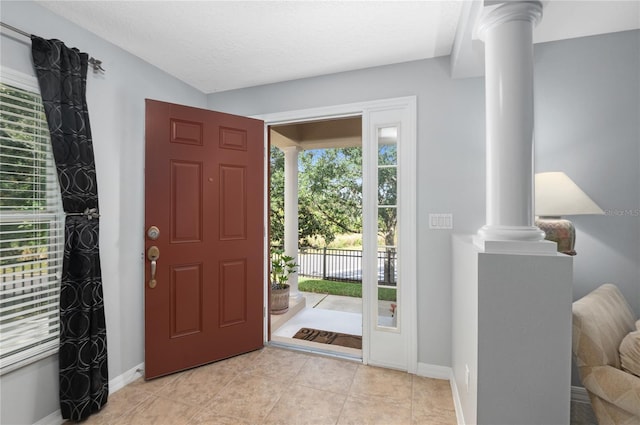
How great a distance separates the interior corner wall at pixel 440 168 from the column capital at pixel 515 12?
826mm

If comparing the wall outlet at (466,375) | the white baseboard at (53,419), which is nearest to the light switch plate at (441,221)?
the wall outlet at (466,375)

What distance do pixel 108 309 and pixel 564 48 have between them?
359 cm

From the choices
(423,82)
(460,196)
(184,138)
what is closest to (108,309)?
(184,138)

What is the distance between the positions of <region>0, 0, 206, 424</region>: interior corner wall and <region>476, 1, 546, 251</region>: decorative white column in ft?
7.71

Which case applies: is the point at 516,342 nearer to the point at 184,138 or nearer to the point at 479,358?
the point at 479,358

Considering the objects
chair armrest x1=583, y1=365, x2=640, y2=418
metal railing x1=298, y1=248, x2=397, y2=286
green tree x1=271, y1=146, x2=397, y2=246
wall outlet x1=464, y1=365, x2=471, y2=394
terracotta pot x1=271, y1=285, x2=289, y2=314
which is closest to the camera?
chair armrest x1=583, y1=365, x2=640, y2=418

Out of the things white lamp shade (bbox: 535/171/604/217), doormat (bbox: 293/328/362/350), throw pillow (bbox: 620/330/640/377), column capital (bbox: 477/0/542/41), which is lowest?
doormat (bbox: 293/328/362/350)

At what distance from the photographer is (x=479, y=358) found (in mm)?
1226

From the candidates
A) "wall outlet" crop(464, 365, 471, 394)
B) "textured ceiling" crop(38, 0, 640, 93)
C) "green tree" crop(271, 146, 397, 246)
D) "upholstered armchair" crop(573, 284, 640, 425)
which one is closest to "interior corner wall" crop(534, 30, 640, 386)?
"textured ceiling" crop(38, 0, 640, 93)

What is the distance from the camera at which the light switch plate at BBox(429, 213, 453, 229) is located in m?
2.20

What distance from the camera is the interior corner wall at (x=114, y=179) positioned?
5.33 feet

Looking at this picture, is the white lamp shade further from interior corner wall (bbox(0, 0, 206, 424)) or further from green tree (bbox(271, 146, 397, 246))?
green tree (bbox(271, 146, 397, 246))

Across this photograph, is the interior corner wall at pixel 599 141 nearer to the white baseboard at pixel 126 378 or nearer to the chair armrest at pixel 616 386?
the chair armrest at pixel 616 386

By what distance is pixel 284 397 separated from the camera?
6.46ft
